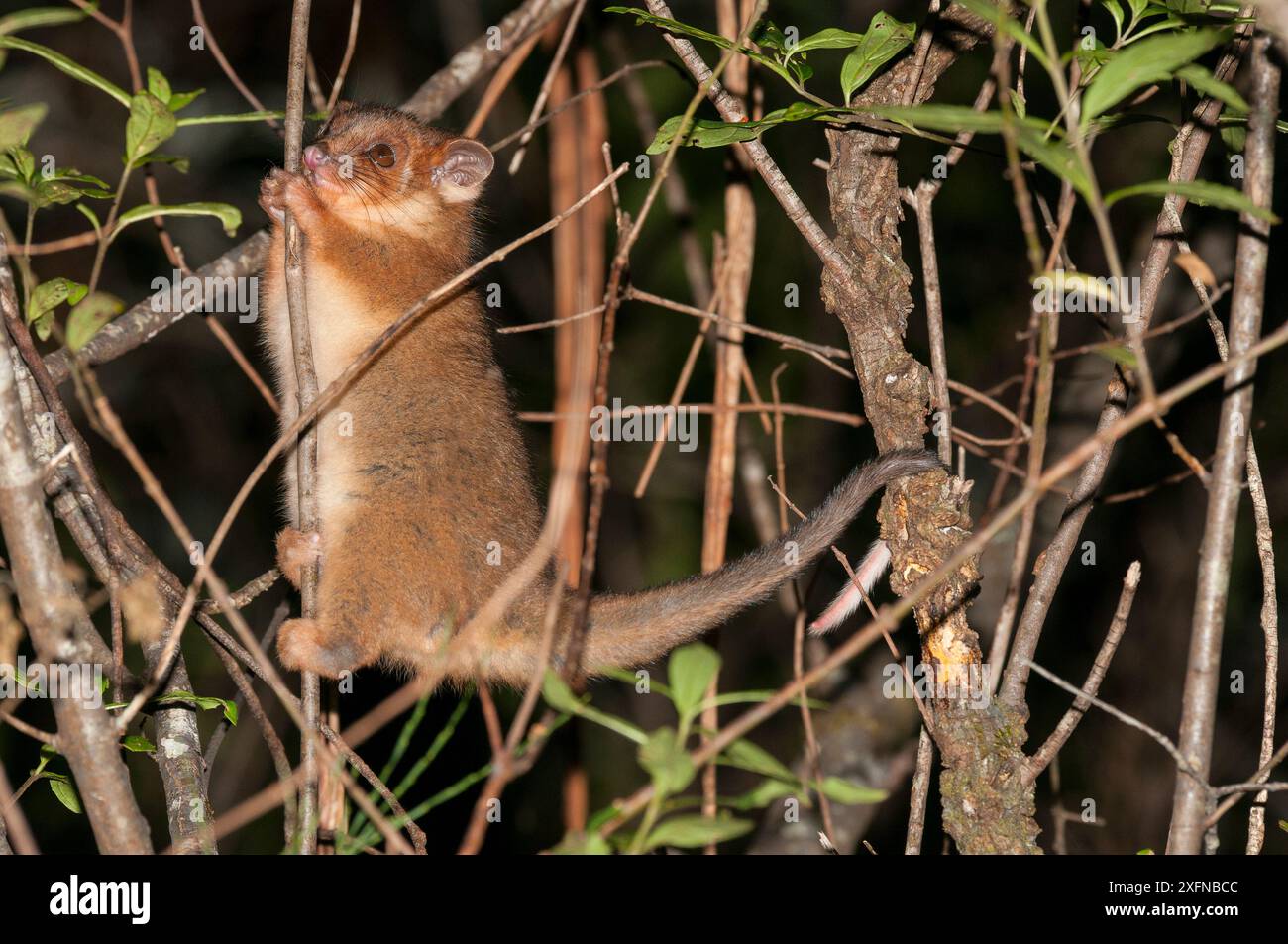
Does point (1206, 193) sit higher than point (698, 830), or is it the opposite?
point (1206, 193)

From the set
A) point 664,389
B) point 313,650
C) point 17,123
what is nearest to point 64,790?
point 313,650

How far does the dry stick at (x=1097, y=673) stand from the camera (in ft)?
7.95

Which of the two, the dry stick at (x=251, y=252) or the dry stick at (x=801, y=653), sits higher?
the dry stick at (x=251, y=252)

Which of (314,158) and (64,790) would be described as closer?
(64,790)

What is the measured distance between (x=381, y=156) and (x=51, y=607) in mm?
2466

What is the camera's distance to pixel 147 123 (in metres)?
2.56

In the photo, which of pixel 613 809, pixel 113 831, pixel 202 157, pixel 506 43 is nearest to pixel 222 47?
pixel 202 157

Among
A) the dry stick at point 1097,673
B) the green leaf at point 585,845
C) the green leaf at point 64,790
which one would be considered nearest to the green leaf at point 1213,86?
the dry stick at point 1097,673

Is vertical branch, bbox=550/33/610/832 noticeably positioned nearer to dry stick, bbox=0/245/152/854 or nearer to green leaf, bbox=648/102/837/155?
green leaf, bbox=648/102/837/155

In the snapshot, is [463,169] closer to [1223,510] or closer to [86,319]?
[86,319]

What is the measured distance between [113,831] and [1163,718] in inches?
222

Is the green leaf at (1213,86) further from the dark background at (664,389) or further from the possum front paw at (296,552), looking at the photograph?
the dark background at (664,389)

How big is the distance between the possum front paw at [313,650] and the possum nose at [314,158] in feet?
4.84
